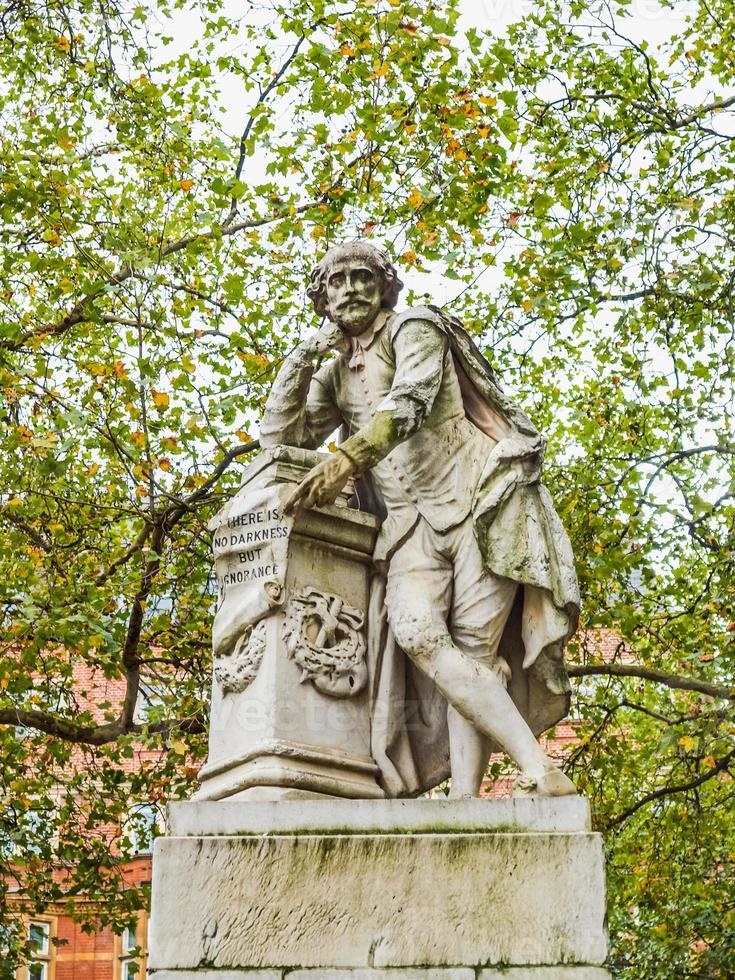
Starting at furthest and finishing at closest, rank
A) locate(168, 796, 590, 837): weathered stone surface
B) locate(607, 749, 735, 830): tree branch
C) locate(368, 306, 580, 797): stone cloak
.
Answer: locate(607, 749, 735, 830): tree branch → locate(368, 306, 580, 797): stone cloak → locate(168, 796, 590, 837): weathered stone surface

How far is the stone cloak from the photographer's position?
20.8ft

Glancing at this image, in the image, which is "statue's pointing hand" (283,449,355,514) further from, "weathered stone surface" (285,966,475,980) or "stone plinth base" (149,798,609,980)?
"weathered stone surface" (285,966,475,980)

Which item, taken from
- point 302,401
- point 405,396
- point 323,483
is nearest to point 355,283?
point 302,401

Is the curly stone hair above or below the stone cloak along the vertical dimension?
above

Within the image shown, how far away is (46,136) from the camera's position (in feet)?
44.3

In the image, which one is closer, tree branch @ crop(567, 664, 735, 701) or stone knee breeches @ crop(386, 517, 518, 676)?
stone knee breeches @ crop(386, 517, 518, 676)

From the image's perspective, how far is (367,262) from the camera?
22.2 ft

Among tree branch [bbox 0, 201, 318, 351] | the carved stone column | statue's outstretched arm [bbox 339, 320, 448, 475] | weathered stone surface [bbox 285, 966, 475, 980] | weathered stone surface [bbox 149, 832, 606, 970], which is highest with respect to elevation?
tree branch [bbox 0, 201, 318, 351]

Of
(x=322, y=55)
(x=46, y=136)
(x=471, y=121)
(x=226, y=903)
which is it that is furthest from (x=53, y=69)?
(x=226, y=903)

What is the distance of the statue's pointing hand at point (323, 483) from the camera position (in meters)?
6.25

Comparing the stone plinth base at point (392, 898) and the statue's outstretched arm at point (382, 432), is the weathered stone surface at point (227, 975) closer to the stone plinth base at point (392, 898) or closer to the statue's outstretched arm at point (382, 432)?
the stone plinth base at point (392, 898)

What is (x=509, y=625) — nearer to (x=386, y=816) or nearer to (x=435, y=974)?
(x=386, y=816)

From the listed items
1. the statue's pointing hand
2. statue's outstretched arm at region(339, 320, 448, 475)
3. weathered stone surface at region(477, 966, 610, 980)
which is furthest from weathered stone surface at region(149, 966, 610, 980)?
statue's outstretched arm at region(339, 320, 448, 475)

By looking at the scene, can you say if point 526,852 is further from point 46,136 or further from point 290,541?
point 46,136
